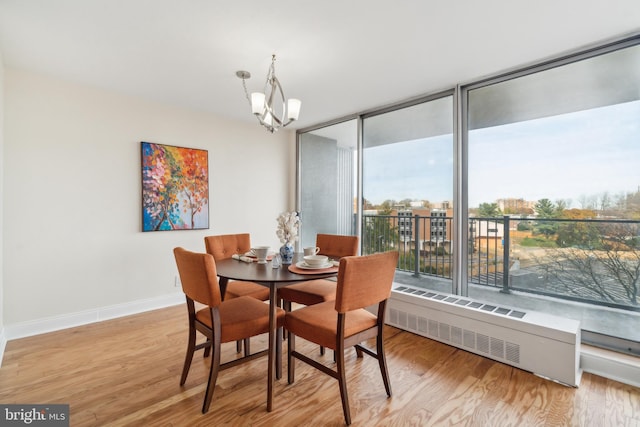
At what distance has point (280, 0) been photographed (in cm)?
182

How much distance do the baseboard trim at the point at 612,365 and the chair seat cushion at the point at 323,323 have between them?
166cm

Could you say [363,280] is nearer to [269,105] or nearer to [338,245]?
[338,245]

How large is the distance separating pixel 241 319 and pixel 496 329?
194 cm

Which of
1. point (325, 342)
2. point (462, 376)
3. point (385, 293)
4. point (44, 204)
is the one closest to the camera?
point (325, 342)

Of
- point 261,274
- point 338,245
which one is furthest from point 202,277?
point 338,245

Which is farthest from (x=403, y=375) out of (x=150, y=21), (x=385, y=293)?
(x=150, y=21)

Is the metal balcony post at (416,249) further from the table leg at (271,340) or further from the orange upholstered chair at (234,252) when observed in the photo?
the table leg at (271,340)

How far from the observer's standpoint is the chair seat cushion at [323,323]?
177cm

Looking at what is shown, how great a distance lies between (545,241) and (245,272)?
8.32 ft

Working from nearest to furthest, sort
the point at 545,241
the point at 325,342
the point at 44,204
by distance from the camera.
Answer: the point at 325,342 → the point at 545,241 → the point at 44,204

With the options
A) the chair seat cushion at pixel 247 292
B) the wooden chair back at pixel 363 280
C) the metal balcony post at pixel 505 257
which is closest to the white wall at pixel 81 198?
the chair seat cushion at pixel 247 292

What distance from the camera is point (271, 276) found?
1839 millimetres

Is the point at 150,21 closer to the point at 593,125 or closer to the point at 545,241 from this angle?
the point at 593,125

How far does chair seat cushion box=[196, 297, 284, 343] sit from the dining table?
0.10 metres
